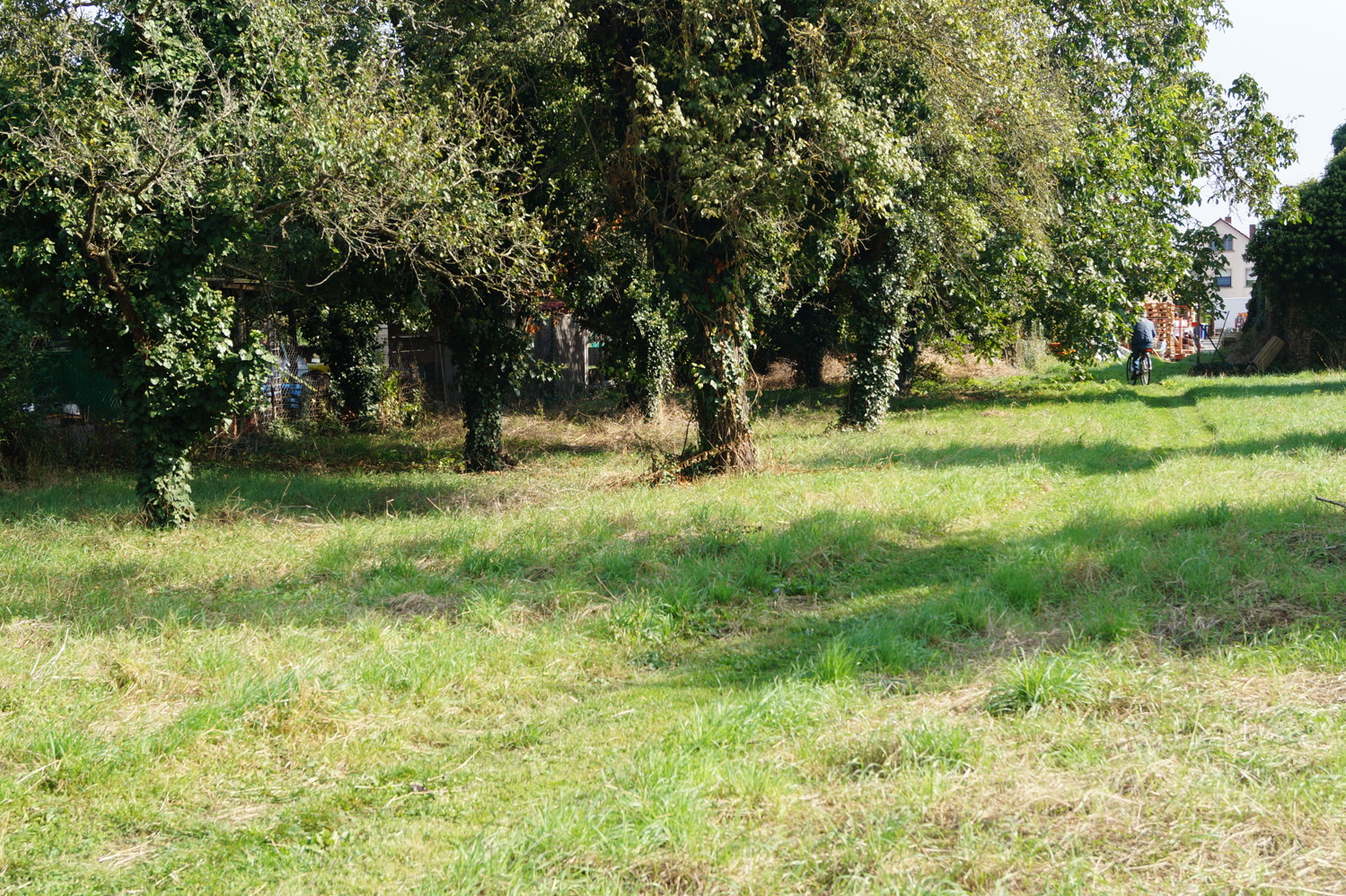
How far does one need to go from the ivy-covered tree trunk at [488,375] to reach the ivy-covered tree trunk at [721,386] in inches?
141

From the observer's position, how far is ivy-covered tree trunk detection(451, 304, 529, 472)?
52.8 feet

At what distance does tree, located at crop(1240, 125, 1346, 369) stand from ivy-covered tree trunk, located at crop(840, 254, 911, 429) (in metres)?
12.0

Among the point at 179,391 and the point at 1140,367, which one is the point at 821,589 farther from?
the point at 1140,367

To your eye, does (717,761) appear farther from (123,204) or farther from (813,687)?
(123,204)

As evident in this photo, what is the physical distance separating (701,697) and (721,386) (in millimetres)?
8351

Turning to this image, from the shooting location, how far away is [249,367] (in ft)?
37.1

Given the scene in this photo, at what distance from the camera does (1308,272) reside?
26.2m

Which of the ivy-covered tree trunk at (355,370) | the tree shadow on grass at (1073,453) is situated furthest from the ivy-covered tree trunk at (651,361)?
the ivy-covered tree trunk at (355,370)

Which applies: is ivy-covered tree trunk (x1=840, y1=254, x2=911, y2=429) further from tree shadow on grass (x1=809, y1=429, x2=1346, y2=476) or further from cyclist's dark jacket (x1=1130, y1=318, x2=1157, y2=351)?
cyclist's dark jacket (x1=1130, y1=318, x2=1157, y2=351)

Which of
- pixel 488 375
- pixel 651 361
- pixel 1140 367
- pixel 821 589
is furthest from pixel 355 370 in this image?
pixel 1140 367

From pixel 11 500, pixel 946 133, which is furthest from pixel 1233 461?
pixel 11 500

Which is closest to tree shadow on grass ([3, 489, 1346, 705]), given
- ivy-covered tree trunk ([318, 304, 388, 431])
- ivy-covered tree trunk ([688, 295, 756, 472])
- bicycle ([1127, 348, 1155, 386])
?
ivy-covered tree trunk ([688, 295, 756, 472])

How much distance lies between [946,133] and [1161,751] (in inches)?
446

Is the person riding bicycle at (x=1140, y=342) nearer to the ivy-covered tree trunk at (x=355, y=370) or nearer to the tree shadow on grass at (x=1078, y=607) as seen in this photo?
the ivy-covered tree trunk at (x=355, y=370)
